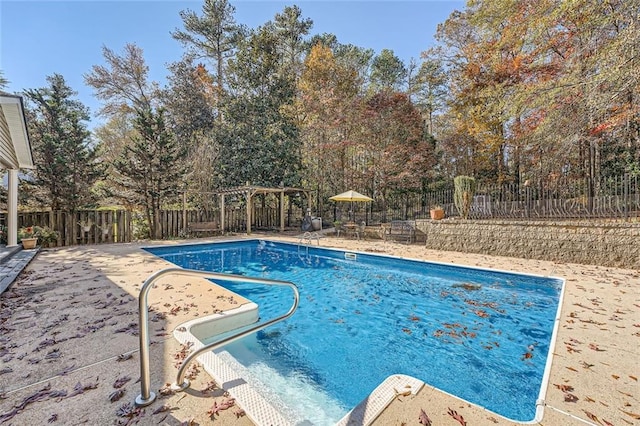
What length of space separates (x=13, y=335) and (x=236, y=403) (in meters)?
3.27

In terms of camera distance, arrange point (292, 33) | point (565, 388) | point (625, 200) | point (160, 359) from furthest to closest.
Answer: point (292, 33) → point (625, 200) → point (160, 359) → point (565, 388)

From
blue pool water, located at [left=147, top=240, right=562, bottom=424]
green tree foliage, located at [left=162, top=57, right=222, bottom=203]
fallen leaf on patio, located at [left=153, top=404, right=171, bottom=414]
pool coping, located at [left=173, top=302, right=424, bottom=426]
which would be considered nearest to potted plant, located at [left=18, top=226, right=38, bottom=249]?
blue pool water, located at [left=147, top=240, right=562, bottom=424]

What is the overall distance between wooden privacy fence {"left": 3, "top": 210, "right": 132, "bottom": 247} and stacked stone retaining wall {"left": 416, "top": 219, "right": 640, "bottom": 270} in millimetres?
12517

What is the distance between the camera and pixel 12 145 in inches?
329

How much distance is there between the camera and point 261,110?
58.0 feet

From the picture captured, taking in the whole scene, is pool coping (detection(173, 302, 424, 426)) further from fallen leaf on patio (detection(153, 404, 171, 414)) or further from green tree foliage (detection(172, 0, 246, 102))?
green tree foliage (detection(172, 0, 246, 102))

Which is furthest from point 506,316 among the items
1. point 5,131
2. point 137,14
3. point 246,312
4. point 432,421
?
point 137,14

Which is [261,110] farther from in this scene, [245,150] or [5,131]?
[5,131]

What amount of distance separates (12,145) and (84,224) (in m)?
3.69

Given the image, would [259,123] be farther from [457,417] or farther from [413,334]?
[457,417]

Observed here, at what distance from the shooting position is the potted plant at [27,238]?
8.88 meters

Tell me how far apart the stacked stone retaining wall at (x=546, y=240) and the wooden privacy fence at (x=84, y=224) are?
12.5 metres

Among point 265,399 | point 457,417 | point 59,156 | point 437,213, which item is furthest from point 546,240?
point 59,156

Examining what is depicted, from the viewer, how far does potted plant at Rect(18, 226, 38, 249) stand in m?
8.88
